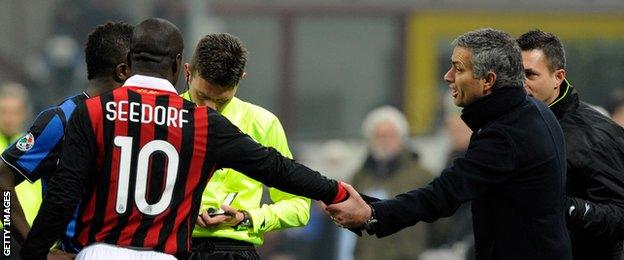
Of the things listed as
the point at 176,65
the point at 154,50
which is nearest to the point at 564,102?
the point at 176,65

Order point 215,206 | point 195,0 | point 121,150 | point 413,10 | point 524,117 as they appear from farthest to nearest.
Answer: point 413,10, point 195,0, point 215,206, point 524,117, point 121,150

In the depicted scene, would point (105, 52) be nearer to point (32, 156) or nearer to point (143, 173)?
point (32, 156)

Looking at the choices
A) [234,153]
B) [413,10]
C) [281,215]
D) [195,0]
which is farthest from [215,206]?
[413,10]

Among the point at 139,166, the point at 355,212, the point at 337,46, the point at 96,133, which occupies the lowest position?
the point at 337,46

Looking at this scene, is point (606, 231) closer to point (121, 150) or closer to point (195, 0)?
point (121, 150)

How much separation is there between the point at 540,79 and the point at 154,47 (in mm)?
1901

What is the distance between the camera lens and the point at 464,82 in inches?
238

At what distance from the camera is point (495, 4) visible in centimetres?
1550

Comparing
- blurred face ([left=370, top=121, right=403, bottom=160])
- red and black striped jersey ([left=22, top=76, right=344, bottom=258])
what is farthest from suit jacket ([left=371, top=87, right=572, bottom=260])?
blurred face ([left=370, top=121, right=403, bottom=160])

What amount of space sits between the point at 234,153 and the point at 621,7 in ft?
35.5

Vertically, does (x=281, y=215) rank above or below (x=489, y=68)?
below

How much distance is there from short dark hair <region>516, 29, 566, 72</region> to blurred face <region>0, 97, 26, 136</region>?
168 inches

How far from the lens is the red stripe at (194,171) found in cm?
570

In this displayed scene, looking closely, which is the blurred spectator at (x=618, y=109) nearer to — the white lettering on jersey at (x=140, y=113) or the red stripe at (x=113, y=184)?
the white lettering on jersey at (x=140, y=113)
